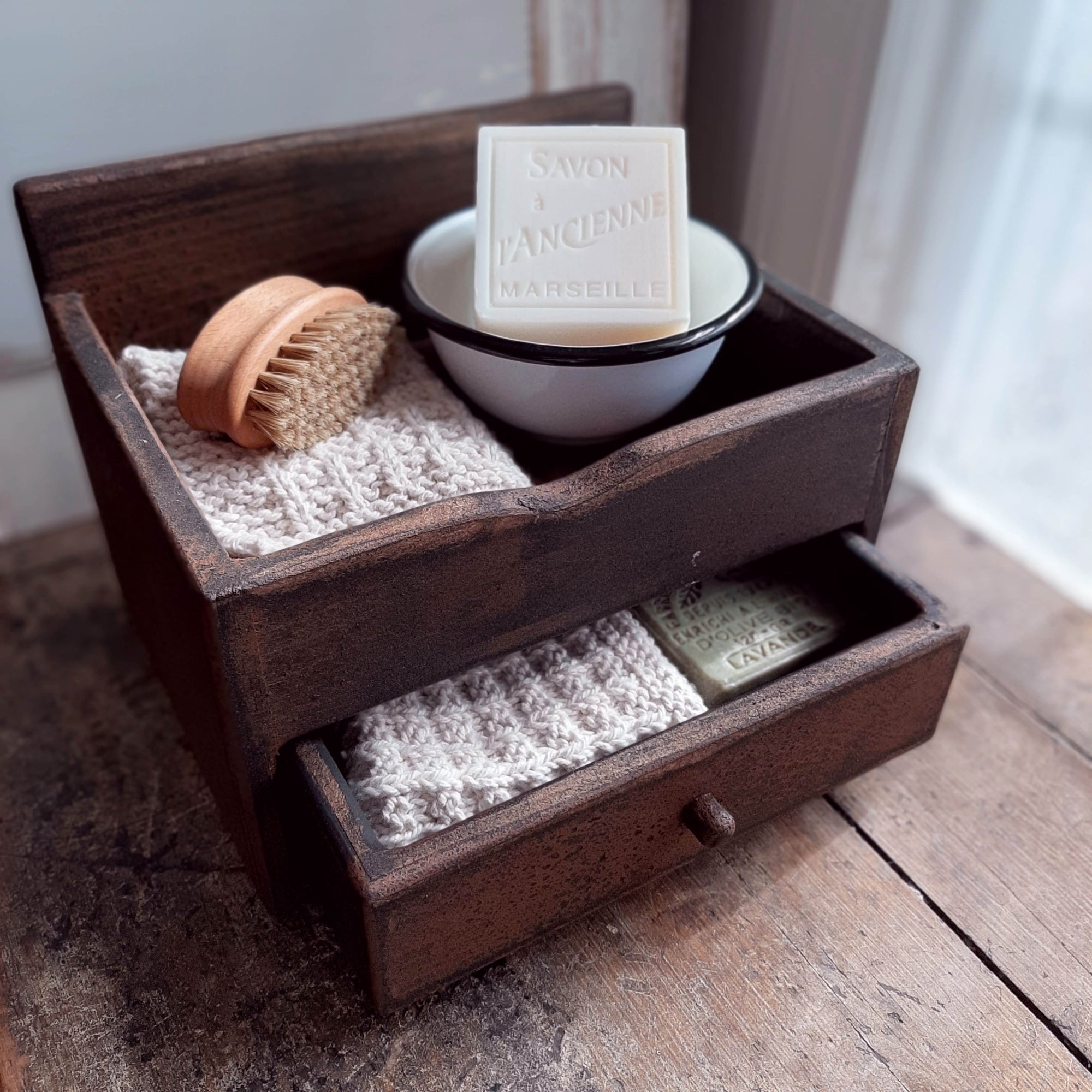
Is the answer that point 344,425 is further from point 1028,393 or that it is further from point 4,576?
point 1028,393

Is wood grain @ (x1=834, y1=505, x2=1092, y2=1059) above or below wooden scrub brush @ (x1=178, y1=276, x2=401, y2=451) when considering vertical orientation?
below

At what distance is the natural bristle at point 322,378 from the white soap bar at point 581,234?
2.2 inches

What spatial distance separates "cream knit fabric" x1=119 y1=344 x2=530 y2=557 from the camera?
1.44 ft

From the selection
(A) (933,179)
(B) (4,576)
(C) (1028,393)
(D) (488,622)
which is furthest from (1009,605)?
(B) (4,576)

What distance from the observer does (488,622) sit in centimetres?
43

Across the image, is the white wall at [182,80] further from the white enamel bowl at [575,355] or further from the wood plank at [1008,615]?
the wood plank at [1008,615]

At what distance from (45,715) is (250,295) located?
288 mm

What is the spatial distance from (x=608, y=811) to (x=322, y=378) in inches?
8.9

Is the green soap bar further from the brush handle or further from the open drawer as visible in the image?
the brush handle

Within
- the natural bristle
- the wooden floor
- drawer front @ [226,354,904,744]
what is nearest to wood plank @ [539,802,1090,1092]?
the wooden floor

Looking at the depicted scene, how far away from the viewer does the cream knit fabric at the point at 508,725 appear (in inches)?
16.5

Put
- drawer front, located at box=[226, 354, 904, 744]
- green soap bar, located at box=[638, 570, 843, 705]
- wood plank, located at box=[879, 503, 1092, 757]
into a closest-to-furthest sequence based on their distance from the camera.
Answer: drawer front, located at box=[226, 354, 904, 744], green soap bar, located at box=[638, 570, 843, 705], wood plank, located at box=[879, 503, 1092, 757]

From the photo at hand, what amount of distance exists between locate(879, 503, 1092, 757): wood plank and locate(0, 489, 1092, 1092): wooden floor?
15 millimetres

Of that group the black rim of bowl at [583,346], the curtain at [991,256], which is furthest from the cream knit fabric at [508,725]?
the curtain at [991,256]
